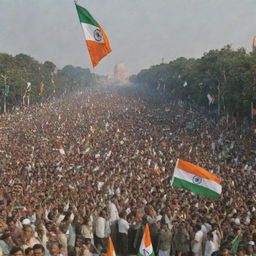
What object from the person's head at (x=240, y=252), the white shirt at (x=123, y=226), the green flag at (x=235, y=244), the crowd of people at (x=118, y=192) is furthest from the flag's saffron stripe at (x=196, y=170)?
the person's head at (x=240, y=252)

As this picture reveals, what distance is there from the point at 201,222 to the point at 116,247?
2.37 metres

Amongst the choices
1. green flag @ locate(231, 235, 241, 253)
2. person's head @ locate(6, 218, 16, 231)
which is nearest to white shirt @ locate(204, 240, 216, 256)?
green flag @ locate(231, 235, 241, 253)

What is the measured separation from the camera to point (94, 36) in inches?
492

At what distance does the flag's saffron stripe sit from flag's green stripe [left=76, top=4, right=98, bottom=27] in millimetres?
4528

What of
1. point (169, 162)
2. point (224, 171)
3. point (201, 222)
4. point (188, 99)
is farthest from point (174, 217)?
point (188, 99)

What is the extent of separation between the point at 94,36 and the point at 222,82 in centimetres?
4375

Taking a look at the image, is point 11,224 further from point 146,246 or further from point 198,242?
point 198,242

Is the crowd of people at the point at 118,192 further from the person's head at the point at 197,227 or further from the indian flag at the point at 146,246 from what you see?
the indian flag at the point at 146,246

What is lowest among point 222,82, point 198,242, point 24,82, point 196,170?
point 198,242

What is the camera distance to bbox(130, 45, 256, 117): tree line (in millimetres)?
41719

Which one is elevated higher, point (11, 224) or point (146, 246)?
point (146, 246)

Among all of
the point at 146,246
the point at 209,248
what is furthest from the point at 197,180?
the point at 146,246

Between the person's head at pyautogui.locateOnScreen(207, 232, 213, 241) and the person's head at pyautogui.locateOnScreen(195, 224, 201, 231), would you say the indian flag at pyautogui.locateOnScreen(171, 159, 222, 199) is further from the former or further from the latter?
the person's head at pyautogui.locateOnScreen(207, 232, 213, 241)

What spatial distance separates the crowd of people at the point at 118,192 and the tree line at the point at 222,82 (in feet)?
13.0
